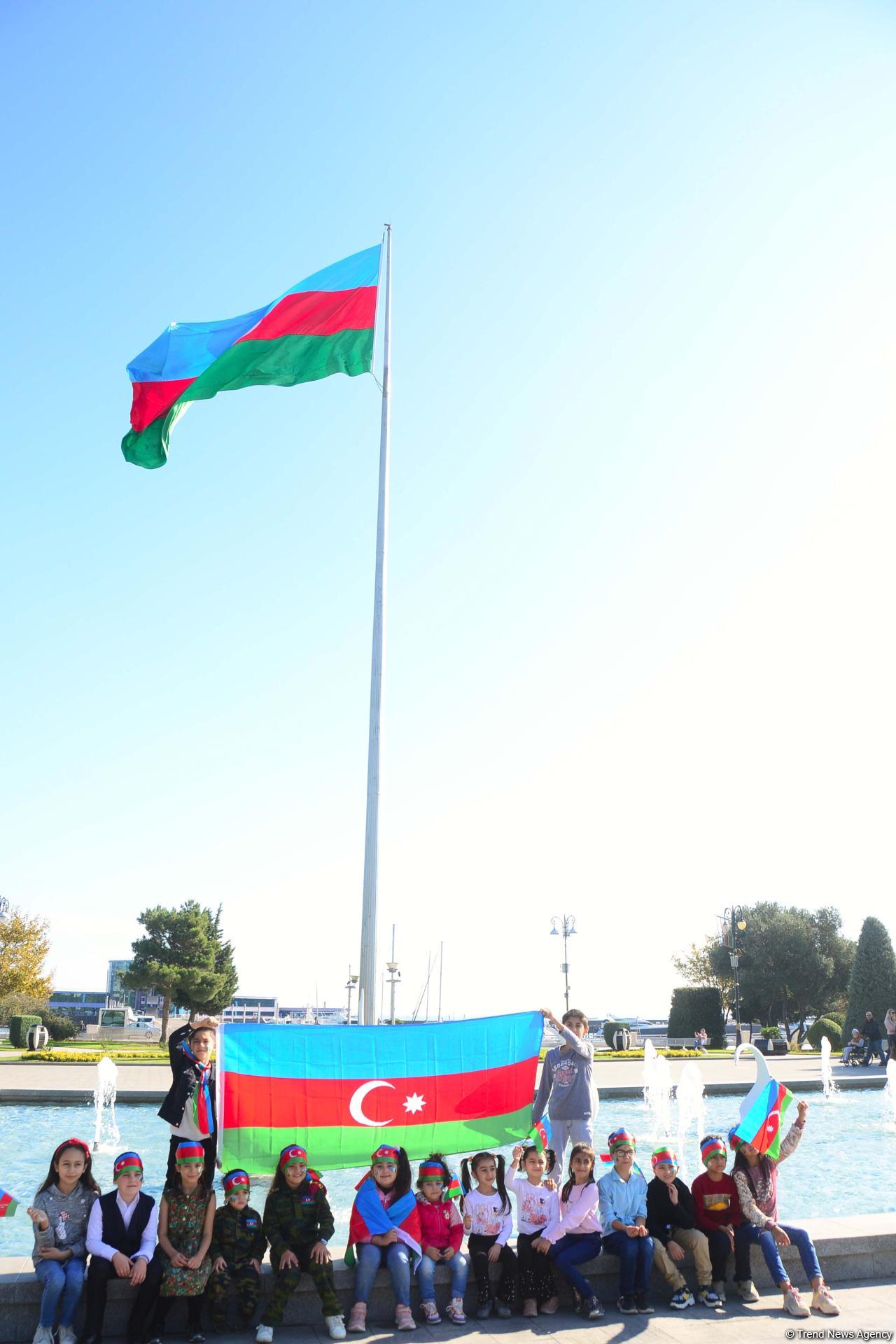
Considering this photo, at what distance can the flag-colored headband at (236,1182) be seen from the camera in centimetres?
651

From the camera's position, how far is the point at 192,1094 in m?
6.92

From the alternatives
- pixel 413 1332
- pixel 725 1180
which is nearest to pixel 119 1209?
pixel 413 1332

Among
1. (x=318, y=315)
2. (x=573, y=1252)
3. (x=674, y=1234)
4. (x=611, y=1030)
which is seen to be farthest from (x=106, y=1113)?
(x=611, y=1030)

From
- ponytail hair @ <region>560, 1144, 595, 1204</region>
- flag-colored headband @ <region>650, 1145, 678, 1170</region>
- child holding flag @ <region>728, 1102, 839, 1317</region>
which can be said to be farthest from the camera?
flag-colored headband @ <region>650, 1145, 678, 1170</region>

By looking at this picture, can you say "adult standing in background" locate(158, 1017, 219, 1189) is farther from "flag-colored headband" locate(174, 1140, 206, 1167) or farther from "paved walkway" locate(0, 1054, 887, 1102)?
"paved walkway" locate(0, 1054, 887, 1102)

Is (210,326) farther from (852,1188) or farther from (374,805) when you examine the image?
(852,1188)

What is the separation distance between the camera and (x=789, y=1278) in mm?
6973

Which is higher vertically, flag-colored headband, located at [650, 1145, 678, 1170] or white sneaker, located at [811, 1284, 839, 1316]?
flag-colored headband, located at [650, 1145, 678, 1170]

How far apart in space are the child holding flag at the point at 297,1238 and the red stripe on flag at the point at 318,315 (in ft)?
30.8

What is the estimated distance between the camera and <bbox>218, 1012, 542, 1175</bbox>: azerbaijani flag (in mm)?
7379

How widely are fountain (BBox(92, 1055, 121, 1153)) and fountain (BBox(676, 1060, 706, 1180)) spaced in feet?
25.1

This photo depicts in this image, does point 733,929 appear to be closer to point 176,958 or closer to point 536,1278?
point 176,958

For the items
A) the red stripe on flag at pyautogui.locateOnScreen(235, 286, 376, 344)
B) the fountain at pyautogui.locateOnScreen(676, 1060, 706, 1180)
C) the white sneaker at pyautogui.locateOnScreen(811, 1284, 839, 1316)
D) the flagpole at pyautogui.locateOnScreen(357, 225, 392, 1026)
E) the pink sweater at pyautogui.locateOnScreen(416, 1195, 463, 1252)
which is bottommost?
the fountain at pyautogui.locateOnScreen(676, 1060, 706, 1180)

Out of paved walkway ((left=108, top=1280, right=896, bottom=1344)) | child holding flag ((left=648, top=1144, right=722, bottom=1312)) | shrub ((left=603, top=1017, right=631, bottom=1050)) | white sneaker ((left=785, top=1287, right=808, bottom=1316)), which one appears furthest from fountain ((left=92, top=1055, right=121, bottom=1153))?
shrub ((left=603, top=1017, right=631, bottom=1050))
